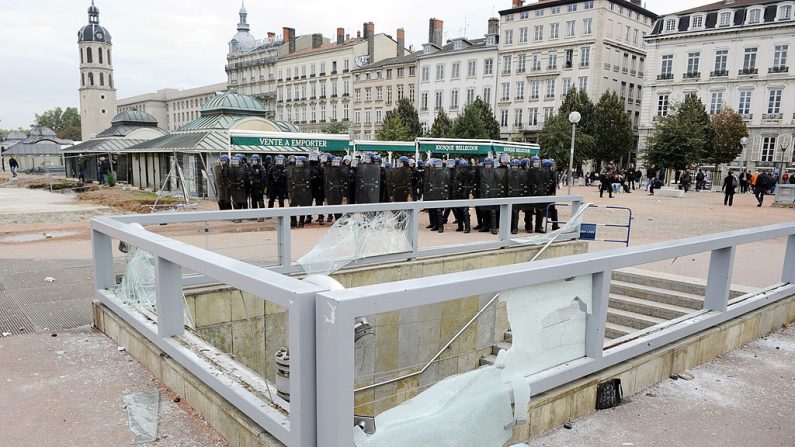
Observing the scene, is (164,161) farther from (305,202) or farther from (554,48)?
(554,48)

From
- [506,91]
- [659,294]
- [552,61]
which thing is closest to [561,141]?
[552,61]

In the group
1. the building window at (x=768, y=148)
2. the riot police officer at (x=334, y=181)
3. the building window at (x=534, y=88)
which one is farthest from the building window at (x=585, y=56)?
the riot police officer at (x=334, y=181)

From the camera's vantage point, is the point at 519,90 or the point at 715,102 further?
the point at 519,90

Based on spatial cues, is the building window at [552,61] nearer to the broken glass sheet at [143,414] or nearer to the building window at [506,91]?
the building window at [506,91]

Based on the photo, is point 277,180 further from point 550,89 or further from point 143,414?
point 550,89

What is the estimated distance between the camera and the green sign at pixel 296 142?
748 inches

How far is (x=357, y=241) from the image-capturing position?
730 centimetres

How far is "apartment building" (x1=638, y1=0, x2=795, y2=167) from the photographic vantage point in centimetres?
4806

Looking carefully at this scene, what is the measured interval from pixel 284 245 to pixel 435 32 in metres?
68.9

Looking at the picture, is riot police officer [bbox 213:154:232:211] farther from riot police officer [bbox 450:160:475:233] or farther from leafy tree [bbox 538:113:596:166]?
leafy tree [bbox 538:113:596:166]

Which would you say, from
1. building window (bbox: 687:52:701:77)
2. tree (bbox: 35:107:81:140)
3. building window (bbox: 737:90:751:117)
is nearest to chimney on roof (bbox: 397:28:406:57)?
building window (bbox: 687:52:701:77)

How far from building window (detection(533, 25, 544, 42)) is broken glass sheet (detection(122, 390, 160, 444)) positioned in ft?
207

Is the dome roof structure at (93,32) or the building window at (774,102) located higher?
the dome roof structure at (93,32)

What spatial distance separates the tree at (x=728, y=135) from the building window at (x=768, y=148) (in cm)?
461
